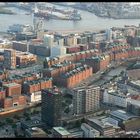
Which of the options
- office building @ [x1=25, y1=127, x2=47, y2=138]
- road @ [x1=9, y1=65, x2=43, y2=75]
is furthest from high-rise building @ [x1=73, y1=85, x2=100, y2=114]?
road @ [x1=9, y1=65, x2=43, y2=75]

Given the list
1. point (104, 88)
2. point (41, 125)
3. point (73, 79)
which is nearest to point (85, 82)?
point (73, 79)

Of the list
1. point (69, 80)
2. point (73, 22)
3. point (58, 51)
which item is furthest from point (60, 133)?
point (73, 22)

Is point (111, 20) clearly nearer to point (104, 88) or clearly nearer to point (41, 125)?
point (104, 88)

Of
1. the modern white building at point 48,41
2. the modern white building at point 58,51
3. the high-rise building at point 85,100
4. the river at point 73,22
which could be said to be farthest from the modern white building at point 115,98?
the river at point 73,22

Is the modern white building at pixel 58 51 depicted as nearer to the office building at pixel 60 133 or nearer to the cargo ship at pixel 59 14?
the office building at pixel 60 133

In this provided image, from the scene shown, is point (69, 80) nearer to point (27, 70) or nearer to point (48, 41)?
point (27, 70)

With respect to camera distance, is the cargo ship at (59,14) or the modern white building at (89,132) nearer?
the modern white building at (89,132)

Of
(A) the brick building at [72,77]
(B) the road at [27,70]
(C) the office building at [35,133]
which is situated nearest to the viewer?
(C) the office building at [35,133]
